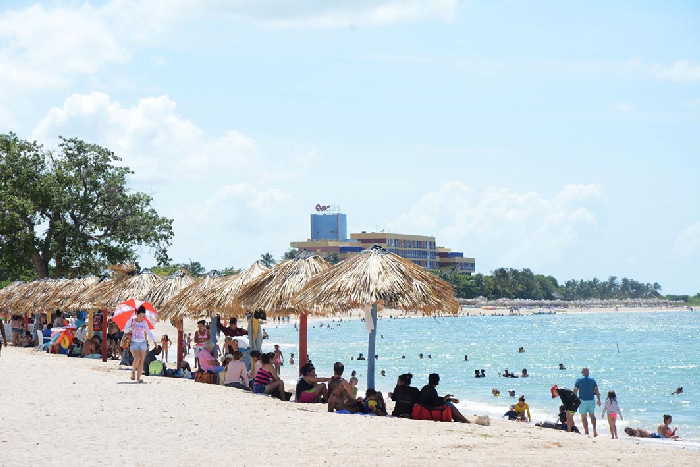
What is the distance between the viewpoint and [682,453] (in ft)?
34.5

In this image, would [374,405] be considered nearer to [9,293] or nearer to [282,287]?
[282,287]

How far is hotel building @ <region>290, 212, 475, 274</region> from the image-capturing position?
164 metres

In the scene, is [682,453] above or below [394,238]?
below

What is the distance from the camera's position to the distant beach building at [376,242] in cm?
16412

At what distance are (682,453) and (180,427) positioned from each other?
18.9ft

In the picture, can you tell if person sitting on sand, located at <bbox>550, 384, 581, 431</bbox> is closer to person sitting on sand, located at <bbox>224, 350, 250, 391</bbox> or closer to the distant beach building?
person sitting on sand, located at <bbox>224, 350, 250, 391</bbox>

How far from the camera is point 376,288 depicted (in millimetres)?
14000

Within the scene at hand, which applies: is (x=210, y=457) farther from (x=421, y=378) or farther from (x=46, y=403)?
(x=421, y=378)

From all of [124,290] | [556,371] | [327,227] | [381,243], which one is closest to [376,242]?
[381,243]

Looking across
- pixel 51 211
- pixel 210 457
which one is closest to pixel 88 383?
pixel 210 457

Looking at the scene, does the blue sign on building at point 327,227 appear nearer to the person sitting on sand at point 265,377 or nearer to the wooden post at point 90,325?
the wooden post at point 90,325

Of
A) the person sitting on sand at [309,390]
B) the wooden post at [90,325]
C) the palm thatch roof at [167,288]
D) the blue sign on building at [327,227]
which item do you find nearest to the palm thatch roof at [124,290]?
the palm thatch roof at [167,288]

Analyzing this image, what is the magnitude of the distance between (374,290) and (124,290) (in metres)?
9.49

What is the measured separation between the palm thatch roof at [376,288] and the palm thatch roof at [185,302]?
13.7 feet
